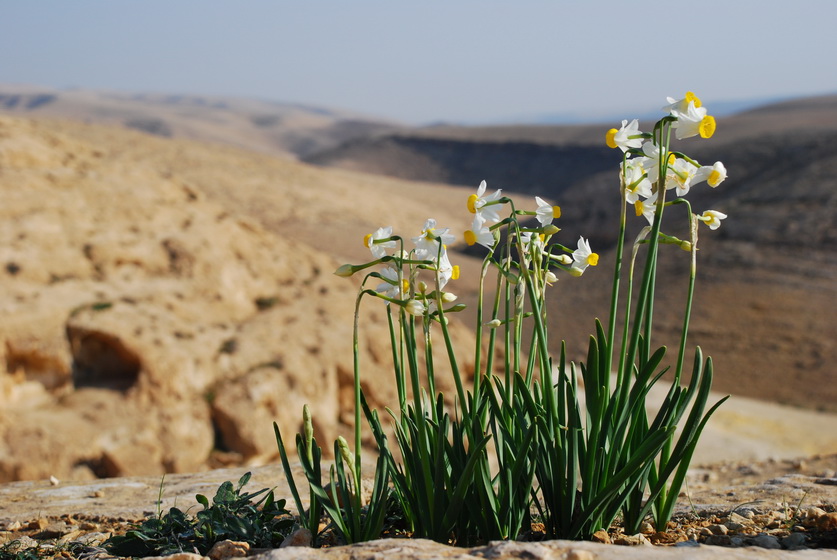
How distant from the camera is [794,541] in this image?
2270mm

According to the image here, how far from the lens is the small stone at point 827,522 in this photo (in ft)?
7.61

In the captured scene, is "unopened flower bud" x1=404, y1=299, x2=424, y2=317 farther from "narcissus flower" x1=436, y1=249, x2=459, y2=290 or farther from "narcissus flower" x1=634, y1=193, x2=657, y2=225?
"narcissus flower" x1=634, y1=193, x2=657, y2=225

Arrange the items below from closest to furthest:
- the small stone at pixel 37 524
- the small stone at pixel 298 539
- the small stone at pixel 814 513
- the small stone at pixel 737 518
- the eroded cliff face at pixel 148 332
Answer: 1. the small stone at pixel 298 539
2. the small stone at pixel 814 513
3. the small stone at pixel 737 518
4. the small stone at pixel 37 524
5. the eroded cliff face at pixel 148 332

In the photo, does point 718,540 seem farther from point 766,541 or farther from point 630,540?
point 630,540

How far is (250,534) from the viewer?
240 centimetres

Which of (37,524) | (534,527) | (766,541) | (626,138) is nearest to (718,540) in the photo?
(766,541)

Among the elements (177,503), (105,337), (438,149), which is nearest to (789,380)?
(105,337)

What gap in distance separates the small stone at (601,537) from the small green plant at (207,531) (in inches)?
38.6

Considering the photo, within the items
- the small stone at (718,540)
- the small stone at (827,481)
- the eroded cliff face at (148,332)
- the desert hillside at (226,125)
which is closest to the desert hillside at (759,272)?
the eroded cliff face at (148,332)

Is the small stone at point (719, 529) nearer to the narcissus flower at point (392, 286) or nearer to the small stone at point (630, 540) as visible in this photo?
the small stone at point (630, 540)

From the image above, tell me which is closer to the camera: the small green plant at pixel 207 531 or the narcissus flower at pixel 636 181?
the narcissus flower at pixel 636 181

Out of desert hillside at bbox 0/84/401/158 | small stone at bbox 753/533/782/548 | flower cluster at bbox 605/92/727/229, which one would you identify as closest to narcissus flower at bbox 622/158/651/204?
flower cluster at bbox 605/92/727/229

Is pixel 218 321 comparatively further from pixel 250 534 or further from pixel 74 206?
pixel 250 534

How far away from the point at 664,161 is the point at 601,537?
108 centimetres
